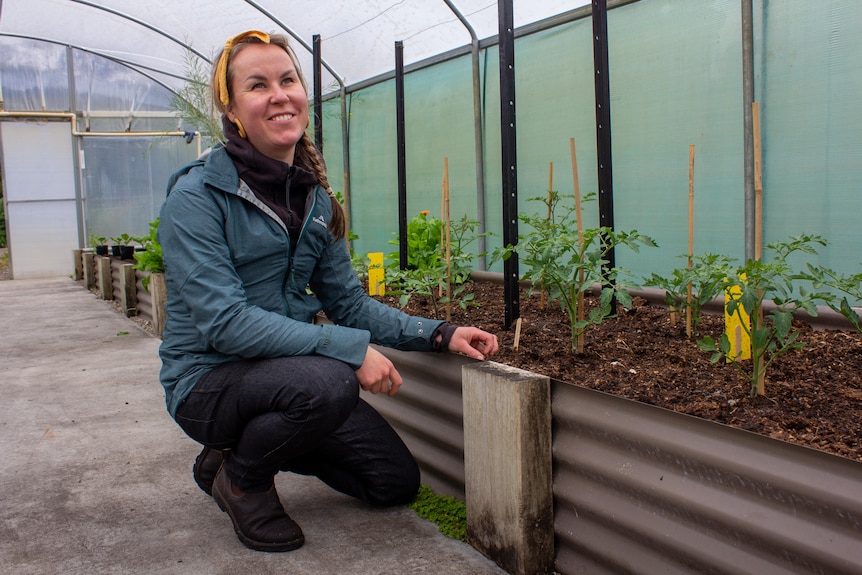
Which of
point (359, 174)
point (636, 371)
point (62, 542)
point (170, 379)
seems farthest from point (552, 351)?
point (359, 174)

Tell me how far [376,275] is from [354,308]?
1.36 m

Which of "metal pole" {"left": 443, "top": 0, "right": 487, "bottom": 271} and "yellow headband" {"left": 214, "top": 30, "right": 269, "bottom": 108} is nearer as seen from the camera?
Answer: "yellow headband" {"left": 214, "top": 30, "right": 269, "bottom": 108}

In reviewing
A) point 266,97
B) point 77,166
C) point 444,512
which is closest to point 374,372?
point 444,512

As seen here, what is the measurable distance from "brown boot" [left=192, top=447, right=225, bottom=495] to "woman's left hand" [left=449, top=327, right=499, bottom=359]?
2.54 feet

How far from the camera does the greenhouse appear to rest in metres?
1.51

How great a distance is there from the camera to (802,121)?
3133 mm

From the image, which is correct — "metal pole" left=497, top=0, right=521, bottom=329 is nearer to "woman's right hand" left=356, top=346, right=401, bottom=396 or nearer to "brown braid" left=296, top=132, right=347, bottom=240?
"brown braid" left=296, top=132, right=347, bottom=240

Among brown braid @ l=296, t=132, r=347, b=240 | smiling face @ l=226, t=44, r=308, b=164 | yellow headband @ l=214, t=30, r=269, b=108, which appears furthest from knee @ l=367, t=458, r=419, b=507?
yellow headband @ l=214, t=30, r=269, b=108

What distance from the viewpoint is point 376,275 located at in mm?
3715

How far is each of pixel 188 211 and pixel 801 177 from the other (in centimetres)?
242

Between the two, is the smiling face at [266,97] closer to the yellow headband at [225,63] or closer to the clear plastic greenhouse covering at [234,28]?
the yellow headband at [225,63]

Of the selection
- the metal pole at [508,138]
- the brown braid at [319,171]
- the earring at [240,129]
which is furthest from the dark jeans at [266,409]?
the metal pole at [508,138]

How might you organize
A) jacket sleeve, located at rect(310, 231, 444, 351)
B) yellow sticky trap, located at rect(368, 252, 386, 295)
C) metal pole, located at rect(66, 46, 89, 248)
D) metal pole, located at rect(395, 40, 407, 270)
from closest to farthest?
jacket sleeve, located at rect(310, 231, 444, 351) < yellow sticky trap, located at rect(368, 252, 386, 295) < metal pole, located at rect(395, 40, 407, 270) < metal pole, located at rect(66, 46, 89, 248)

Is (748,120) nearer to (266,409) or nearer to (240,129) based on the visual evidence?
(240,129)
